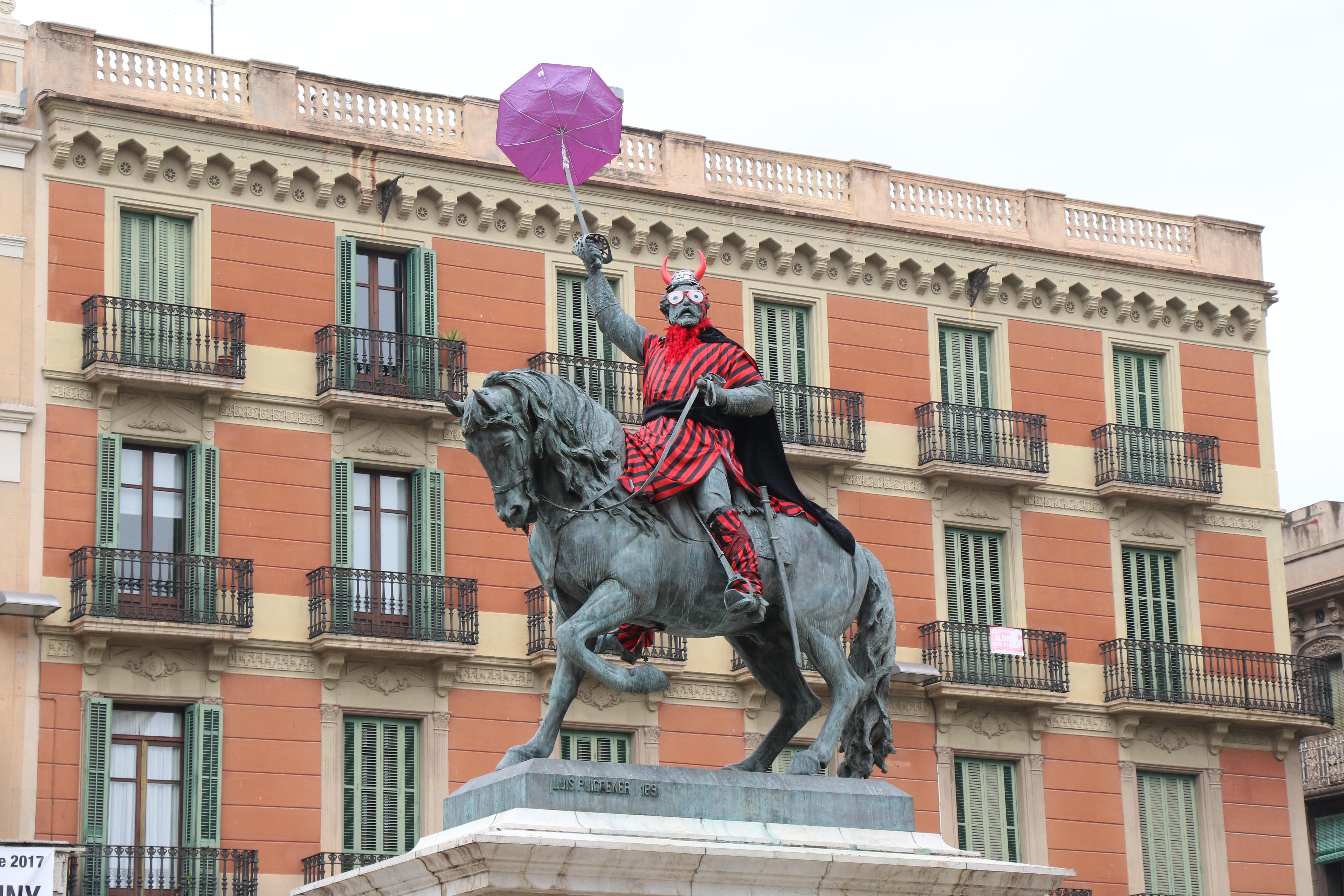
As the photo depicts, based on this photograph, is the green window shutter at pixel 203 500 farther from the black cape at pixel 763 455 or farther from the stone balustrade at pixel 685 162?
the black cape at pixel 763 455

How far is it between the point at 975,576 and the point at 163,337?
12844 millimetres

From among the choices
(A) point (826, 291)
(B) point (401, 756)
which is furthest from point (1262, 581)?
(B) point (401, 756)

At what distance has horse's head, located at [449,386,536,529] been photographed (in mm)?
11195

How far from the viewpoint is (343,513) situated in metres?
31.1

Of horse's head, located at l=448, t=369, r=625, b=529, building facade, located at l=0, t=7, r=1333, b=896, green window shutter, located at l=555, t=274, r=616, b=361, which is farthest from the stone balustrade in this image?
horse's head, located at l=448, t=369, r=625, b=529

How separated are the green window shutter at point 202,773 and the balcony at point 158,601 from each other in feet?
1.97

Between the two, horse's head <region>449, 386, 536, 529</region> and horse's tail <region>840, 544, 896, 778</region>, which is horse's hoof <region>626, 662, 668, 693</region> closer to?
horse's head <region>449, 386, 536, 529</region>

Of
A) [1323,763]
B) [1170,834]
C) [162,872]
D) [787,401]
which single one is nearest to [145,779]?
[162,872]

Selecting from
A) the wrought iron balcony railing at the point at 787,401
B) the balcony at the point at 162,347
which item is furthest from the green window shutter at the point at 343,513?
the wrought iron balcony railing at the point at 787,401

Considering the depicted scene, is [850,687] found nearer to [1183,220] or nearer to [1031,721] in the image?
[1031,721]

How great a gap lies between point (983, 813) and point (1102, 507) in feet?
17.9

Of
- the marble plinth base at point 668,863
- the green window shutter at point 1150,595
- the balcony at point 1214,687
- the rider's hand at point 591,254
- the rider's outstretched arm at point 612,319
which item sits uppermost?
the green window shutter at point 1150,595

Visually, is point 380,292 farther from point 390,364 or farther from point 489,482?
point 489,482

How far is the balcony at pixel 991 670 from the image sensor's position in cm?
3381
